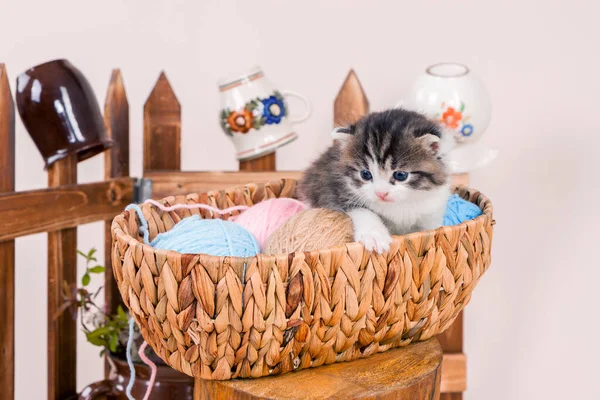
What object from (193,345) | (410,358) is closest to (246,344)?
(193,345)

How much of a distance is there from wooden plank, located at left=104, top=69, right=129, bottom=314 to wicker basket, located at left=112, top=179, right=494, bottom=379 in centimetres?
73

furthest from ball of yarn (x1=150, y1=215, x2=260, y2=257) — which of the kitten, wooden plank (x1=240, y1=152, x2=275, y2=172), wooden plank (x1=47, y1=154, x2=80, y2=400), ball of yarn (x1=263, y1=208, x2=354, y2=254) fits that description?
wooden plank (x1=240, y1=152, x2=275, y2=172)

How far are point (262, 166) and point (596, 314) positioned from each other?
1108 mm

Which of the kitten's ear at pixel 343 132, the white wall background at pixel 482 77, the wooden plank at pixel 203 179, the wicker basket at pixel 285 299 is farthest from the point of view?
the white wall background at pixel 482 77

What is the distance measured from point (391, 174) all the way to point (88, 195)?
2.67 feet

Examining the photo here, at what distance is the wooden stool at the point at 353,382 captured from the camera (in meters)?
0.84

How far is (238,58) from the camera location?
6.35ft

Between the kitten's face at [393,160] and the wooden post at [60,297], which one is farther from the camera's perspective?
the wooden post at [60,297]

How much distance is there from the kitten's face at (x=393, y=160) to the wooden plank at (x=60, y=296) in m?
0.73

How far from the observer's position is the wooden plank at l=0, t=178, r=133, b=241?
1.26 metres

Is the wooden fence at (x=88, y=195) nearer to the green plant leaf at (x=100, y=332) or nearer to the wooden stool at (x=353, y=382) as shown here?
the green plant leaf at (x=100, y=332)

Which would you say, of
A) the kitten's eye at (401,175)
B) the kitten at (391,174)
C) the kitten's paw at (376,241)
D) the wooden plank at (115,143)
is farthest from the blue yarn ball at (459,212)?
the wooden plank at (115,143)

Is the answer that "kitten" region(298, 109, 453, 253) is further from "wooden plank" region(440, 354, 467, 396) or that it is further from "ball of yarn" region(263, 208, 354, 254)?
"wooden plank" region(440, 354, 467, 396)

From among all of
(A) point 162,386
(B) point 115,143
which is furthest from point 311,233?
(B) point 115,143
